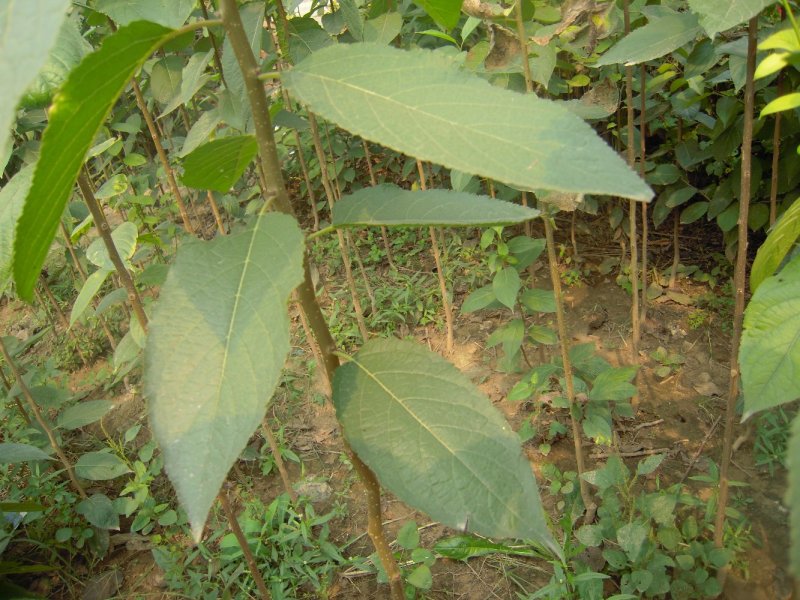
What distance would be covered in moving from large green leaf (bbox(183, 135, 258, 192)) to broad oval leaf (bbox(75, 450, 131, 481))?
1.56 m

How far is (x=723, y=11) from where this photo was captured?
101 cm

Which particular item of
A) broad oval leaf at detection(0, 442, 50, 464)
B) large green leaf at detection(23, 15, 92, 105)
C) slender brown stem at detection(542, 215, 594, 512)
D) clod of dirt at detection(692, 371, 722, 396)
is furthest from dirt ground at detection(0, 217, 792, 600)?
large green leaf at detection(23, 15, 92, 105)

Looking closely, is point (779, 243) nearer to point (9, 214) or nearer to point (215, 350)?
point (215, 350)

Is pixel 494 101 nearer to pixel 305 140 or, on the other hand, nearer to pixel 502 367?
pixel 502 367

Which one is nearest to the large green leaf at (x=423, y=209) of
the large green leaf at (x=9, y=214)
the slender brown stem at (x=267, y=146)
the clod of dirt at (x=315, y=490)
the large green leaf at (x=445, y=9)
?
the slender brown stem at (x=267, y=146)

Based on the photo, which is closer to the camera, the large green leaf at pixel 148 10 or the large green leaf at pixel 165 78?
the large green leaf at pixel 148 10

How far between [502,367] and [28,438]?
1.81 metres

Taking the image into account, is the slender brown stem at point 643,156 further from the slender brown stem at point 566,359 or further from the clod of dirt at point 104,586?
the clod of dirt at point 104,586

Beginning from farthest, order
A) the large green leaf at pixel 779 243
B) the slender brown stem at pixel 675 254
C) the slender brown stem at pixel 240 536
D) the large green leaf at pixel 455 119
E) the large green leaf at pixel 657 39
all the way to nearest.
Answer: the slender brown stem at pixel 675 254, the slender brown stem at pixel 240 536, the large green leaf at pixel 657 39, the large green leaf at pixel 779 243, the large green leaf at pixel 455 119

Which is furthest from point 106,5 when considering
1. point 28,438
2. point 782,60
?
point 28,438

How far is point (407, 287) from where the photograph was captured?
10.1 ft

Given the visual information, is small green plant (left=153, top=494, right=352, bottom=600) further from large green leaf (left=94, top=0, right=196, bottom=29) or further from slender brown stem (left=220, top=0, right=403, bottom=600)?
large green leaf (left=94, top=0, right=196, bottom=29)

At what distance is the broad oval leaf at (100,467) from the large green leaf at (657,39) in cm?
193

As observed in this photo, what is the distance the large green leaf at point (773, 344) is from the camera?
100 cm
